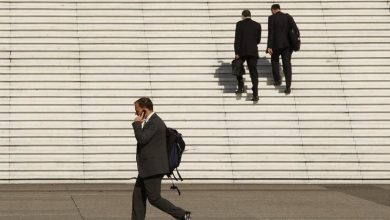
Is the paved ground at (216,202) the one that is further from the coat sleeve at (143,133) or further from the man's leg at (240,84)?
the man's leg at (240,84)

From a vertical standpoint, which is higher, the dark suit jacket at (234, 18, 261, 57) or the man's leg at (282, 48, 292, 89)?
the dark suit jacket at (234, 18, 261, 57)

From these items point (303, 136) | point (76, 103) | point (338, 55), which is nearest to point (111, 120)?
point (76, 103)

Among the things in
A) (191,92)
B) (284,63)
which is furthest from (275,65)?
(191,92)

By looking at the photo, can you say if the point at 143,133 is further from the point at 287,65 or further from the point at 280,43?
the point at 280,43

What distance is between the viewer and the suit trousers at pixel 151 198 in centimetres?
1027

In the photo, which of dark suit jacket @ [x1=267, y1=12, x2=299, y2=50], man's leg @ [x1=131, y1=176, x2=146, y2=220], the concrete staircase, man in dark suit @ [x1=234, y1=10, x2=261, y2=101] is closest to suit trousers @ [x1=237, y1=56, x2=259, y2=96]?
man in dark suit @ [x1=234, y1=10, x2=261, y2=101]

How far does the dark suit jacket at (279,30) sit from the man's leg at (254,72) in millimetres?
467

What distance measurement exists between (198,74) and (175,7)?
2282 millimetres

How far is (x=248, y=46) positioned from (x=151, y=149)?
7.29 m

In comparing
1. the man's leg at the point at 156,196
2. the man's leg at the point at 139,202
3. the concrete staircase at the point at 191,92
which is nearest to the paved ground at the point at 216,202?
the concrete staircase at the point at 191,92

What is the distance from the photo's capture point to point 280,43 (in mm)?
17438

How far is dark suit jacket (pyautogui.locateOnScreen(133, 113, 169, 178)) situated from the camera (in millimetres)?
10180

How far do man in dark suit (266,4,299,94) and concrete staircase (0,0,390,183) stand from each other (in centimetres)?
41

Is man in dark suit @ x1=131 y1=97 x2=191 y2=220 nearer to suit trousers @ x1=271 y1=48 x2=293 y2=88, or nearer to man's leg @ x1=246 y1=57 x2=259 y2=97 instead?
man's leg @ x1=246 y1=57 x2=259 y2=97
